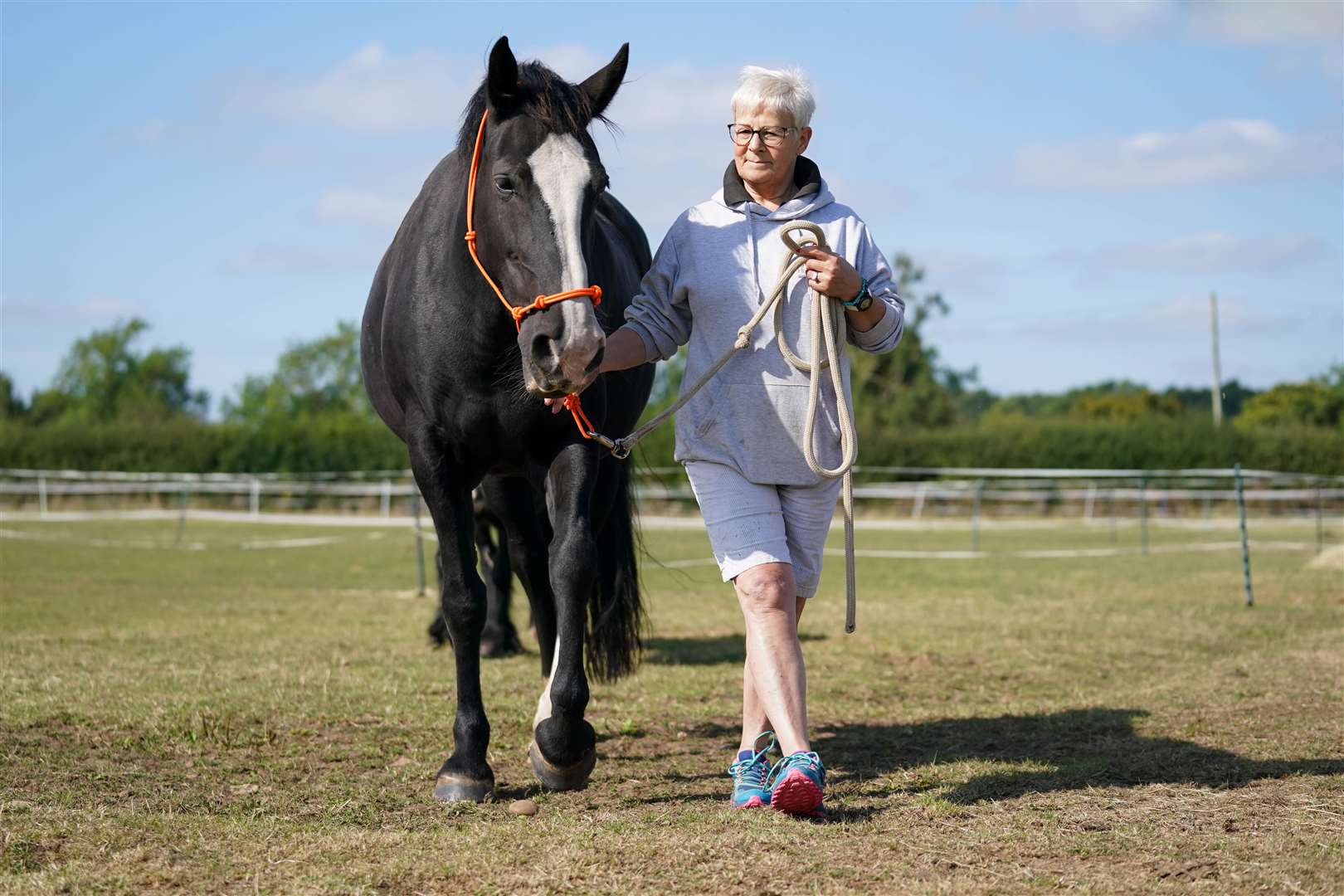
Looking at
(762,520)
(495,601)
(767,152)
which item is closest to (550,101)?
(767,152)

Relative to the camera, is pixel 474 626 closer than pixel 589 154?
No

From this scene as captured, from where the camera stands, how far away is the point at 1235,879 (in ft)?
9.34

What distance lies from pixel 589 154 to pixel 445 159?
1234 millimetres

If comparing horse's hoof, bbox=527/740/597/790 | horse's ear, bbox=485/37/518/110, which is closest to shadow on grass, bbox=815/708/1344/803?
horse's hoof, bbox=527/740/597/790

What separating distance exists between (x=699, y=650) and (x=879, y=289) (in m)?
4.91

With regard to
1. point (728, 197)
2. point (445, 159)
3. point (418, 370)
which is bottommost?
point (418, 370)

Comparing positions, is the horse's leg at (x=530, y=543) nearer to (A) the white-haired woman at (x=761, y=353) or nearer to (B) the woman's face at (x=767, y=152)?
(A) the white-haired woman at (x=761, y=353)

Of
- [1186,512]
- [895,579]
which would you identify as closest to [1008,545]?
[895,579]

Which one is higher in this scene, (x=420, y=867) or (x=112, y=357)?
(x=112, y=357)

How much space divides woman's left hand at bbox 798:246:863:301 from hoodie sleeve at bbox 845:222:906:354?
0.18 meters

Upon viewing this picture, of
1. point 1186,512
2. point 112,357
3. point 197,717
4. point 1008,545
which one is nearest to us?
point 197,717

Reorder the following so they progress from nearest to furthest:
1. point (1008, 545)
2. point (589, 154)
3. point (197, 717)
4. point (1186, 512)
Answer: point (589, 154)
point (197, 717)
point (1008, 545)
point (1186, 512)

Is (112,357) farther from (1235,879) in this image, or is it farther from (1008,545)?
(1235,879)

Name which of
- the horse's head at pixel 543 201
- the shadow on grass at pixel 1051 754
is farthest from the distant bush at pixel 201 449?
the horse's head at pixel 543 201
